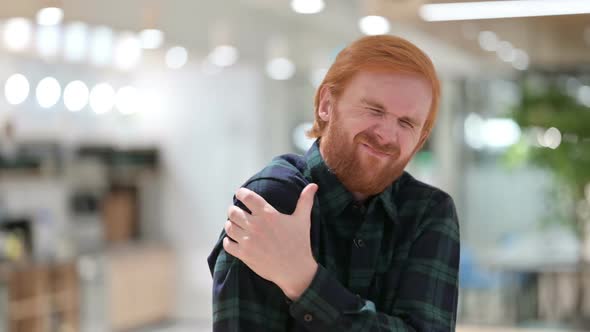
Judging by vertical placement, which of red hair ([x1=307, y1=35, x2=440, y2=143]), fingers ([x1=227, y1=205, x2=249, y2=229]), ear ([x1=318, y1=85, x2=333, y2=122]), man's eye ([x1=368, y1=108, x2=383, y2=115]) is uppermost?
red hair ([x1=307, y1=35, x2=440, y2=143])

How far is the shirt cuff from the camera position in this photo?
1.10m

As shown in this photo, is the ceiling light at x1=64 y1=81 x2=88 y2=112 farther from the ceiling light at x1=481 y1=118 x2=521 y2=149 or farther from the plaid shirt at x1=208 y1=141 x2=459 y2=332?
the plaid shirt at x1=208 y1=141 x2=459 y2=332

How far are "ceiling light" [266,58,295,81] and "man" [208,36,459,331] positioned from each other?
7642 millimetres

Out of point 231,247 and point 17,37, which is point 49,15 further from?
Answer: point 17,37

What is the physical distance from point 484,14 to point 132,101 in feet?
25.7

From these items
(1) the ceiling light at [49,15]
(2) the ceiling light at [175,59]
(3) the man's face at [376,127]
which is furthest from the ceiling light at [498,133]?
(3) the man's face at [376,127]

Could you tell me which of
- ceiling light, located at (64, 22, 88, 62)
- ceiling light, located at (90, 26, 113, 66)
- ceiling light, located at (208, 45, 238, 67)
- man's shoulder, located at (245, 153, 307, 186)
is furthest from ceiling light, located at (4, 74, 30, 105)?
man's shoulder, located at (245, 153, 307, 186)

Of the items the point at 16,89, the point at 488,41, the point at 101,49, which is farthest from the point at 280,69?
the point at 488,41

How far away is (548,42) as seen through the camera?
222 inches

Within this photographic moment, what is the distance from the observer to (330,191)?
1.24 m

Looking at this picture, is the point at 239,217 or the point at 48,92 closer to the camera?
the point at 239,217

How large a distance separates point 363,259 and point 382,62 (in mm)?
263

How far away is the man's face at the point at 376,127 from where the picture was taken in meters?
1.19

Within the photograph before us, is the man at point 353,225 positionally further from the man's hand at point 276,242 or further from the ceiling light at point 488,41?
the ceiling light at point 488,41
